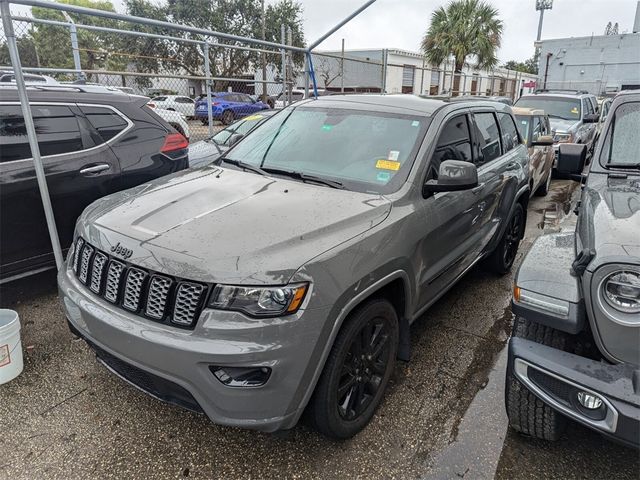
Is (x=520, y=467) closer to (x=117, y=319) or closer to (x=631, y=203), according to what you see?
(x=631, y=203)

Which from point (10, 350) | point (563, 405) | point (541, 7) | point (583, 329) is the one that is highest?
point (541, 7)

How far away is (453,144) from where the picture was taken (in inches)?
132

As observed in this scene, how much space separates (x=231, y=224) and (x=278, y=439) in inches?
47.8

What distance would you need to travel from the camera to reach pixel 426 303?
3104 millimetres

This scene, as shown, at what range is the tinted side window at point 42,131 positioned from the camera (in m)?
3.60

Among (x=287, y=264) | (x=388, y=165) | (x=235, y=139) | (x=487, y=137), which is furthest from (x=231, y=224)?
(x=235, y=139)

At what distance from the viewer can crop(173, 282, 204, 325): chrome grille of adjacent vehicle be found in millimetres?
2002

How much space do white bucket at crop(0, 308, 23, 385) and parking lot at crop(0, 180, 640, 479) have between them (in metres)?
0.07

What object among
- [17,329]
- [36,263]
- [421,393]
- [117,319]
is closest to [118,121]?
[36,263]

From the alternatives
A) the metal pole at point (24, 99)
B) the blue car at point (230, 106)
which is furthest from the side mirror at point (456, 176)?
the blue car at point (230, 106)

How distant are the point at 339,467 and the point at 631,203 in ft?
6.87

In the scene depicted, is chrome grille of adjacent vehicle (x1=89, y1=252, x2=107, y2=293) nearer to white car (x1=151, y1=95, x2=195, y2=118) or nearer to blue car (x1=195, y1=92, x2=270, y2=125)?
white car (x1=151, y1=95, x2=195, y2=118)

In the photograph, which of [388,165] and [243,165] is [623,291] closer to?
[388,165]

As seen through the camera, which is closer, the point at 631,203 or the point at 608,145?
the point at 631,203
